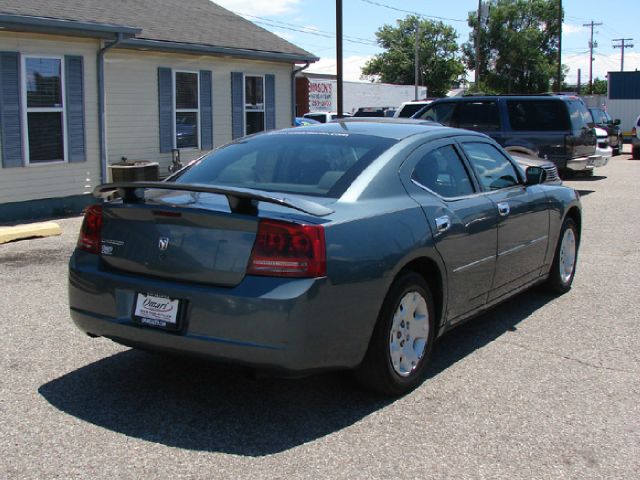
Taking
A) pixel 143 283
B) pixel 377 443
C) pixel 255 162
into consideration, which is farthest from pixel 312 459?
pixel 255 162

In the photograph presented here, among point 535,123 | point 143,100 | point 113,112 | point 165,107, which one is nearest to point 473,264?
point 113,112

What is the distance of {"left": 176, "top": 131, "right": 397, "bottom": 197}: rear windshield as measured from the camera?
459cm

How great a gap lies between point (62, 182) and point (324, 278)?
30.5ft

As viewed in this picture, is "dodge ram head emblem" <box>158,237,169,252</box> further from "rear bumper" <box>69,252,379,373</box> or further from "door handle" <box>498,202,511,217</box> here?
"door handle" <box>498,202,511,217</box>

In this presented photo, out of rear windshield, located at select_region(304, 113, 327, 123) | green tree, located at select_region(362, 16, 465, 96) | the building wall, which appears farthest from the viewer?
green tree, located at select_region(362, 16, 465, 96)

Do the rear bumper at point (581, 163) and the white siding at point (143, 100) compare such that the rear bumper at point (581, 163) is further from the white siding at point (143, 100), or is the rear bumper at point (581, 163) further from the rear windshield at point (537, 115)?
the white siding at point (143, 100)

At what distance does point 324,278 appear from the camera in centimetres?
385

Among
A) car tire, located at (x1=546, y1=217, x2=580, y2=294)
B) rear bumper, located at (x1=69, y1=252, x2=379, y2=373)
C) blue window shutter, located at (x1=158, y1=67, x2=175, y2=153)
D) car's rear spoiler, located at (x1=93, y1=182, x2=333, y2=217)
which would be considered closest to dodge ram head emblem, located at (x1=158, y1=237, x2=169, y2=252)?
rear bumper, located at (x1=69, y1=252, x2=379, y2=373)

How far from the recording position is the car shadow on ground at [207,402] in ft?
12.9

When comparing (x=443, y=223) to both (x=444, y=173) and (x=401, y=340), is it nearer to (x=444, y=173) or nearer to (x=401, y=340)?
(x=444, y=173)

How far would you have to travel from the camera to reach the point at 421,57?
332 feet

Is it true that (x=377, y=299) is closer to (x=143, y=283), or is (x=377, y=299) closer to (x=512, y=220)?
(x=143, y=283)

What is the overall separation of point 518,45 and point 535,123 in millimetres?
76220

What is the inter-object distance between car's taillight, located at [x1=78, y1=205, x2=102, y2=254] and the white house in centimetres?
719
